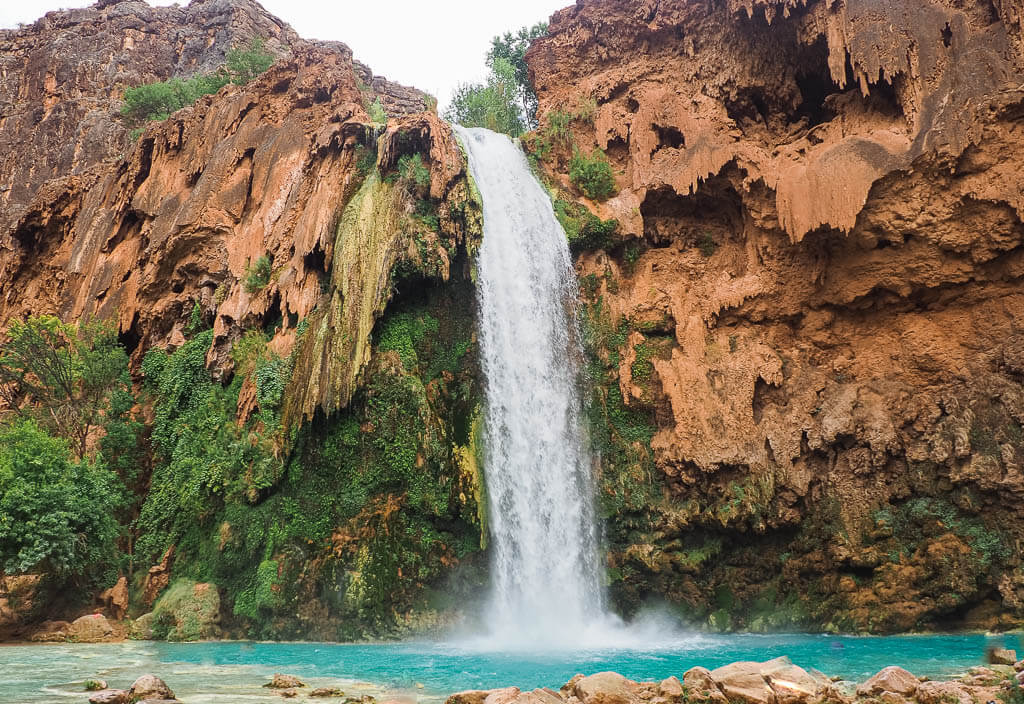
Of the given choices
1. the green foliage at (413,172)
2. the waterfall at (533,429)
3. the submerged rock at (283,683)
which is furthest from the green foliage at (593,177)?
the submerged rock at (283,683)

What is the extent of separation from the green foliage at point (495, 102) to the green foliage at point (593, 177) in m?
9.24

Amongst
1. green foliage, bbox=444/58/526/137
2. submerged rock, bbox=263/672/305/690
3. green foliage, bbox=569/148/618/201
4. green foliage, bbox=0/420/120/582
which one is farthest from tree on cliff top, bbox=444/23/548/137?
submerged rock, bbox=263/672/305/690

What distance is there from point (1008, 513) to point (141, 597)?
1926 cm

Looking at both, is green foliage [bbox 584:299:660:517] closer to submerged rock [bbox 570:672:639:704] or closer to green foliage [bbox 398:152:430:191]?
green foliage [bbox 398:152:430:191]

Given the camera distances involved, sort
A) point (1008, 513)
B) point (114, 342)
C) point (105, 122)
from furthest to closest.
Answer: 1. point (105, 122)
2. point (114, 342)
3. point (1008, 513)

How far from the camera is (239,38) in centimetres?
4234

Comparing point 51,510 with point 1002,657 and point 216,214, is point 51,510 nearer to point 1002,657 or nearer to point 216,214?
point 216,214

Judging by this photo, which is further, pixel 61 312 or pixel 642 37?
pixel 61 312

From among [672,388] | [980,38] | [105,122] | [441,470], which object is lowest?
[441,470]

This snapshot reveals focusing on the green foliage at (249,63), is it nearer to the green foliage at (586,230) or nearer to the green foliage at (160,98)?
the green foliage at (160,98)

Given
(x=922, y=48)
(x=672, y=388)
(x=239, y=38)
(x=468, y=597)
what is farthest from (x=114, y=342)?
(x=239, y=38)

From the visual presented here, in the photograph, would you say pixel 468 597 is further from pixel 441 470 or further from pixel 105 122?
pixel 105 122

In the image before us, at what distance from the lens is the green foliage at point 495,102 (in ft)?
101

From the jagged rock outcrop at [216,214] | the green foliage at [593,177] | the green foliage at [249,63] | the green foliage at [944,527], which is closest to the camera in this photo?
the green foliage at [944,527]
